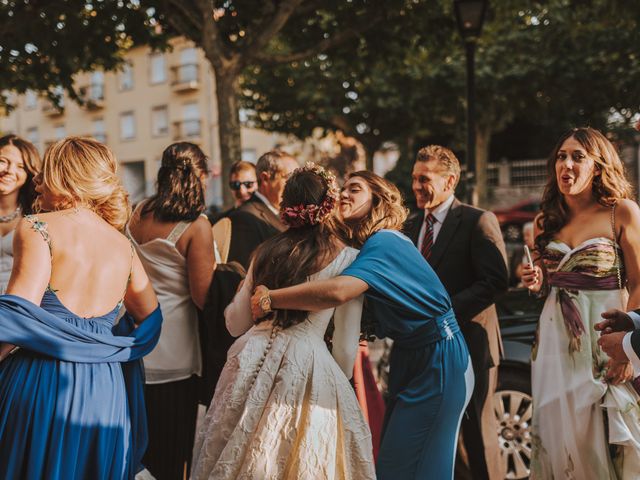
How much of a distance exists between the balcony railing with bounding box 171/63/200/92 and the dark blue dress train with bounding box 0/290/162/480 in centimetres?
3637

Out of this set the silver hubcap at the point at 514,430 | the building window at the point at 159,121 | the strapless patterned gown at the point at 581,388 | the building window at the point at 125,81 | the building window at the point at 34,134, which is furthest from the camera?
the building window at the point at 34,134

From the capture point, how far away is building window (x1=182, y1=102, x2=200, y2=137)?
38.3 metres

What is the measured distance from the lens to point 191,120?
38500 millimetres

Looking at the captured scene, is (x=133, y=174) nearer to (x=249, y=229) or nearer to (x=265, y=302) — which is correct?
(x=249, y=229)

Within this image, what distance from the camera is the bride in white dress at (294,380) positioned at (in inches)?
119

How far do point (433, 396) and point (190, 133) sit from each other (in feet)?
120

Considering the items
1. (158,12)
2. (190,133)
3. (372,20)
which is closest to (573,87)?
(372,20)

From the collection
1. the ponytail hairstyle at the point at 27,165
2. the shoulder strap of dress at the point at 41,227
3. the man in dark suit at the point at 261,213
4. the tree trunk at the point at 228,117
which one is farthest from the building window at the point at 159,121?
the shoulder strap of dress at the point at 41,227

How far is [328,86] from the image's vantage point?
2411 centimetres

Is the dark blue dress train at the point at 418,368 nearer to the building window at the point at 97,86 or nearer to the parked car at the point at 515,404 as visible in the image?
the parked car at the point at 515,404

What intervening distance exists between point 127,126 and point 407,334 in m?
40.9

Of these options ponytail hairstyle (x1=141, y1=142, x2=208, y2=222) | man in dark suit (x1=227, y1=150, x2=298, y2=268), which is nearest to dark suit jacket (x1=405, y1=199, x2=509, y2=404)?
man in dark suit (x1=227, y1=150, x2=298, y2=268)

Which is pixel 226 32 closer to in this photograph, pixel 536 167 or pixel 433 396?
pixel 433 396

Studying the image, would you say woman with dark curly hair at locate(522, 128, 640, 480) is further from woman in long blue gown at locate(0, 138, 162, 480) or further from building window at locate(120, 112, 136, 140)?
building window at locate(120, 112, 136, 140)
